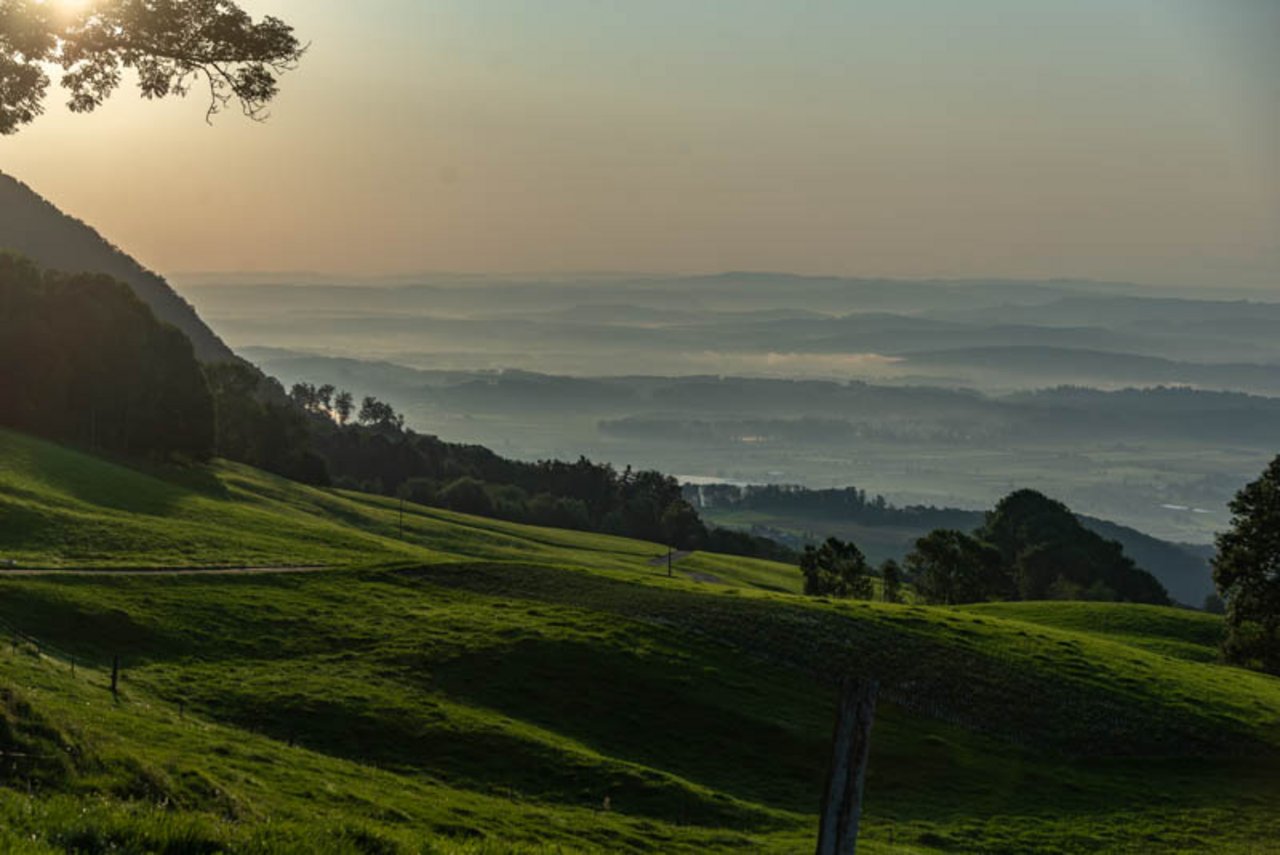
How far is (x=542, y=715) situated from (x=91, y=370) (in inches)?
3651

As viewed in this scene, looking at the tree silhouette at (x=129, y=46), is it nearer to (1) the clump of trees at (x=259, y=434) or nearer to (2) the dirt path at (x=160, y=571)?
(2) the dirt path at (x=160, y=571)

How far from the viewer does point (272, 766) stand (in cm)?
3142

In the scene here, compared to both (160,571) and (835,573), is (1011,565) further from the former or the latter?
→ (160,571)

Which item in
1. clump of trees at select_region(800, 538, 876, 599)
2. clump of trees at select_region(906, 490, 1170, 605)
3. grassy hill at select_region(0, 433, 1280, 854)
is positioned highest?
clump of trees at select_region(906, 490, 1170, 605)

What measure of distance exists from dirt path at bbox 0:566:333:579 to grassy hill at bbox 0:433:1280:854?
3.41 feet

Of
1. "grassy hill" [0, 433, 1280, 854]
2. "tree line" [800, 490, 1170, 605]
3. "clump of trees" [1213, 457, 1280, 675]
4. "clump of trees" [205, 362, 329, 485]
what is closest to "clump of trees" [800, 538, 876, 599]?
"tree line" [800, 490, 1170, 605]

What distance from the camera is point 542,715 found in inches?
1854

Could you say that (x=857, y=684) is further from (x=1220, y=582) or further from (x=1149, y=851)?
(x=1220, y=582)

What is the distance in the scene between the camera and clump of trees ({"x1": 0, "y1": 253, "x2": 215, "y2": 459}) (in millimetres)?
119250

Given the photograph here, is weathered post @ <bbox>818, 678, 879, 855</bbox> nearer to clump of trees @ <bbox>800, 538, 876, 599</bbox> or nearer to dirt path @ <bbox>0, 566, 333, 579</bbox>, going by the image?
dirt path @ <bbox>0, 566, 333, 579</bbox>

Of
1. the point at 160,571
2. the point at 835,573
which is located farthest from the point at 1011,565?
the point at 160,571

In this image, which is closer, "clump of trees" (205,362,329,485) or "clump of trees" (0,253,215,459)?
"clump of trees" (0,253,215,459)

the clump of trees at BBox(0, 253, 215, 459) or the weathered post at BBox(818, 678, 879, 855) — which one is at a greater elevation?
the clump of trees at BBox(0, 253, 215, 459)

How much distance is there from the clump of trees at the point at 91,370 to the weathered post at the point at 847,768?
119963 millimetres
